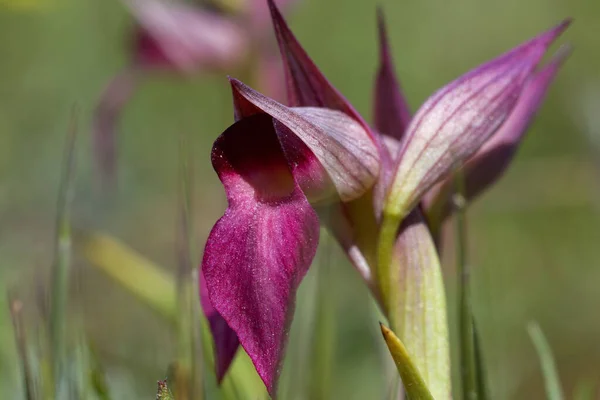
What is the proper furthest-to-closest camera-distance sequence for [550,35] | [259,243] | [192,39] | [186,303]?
1. [192,39]
2. [186,303]
3. [550,35]
4. [259,243]

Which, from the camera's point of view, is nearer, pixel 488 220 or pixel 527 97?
pixel 527 97

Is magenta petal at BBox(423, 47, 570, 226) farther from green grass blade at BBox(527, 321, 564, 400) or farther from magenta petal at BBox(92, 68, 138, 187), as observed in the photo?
magenta petal at BBox(92, 68, 138, 187)

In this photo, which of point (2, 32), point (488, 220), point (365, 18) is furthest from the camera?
point (365, 18)

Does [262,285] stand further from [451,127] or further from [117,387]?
[117,387]

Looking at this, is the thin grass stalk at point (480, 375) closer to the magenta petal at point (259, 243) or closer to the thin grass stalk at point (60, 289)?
the magenta petal at point (259, 243)

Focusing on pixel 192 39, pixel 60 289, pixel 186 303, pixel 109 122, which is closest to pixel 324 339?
pixel 186 303

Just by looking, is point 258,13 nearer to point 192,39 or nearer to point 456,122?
point 192,39

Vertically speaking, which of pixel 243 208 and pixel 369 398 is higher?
pixel 243 208

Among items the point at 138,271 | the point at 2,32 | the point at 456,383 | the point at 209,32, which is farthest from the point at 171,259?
the point at 2,32
